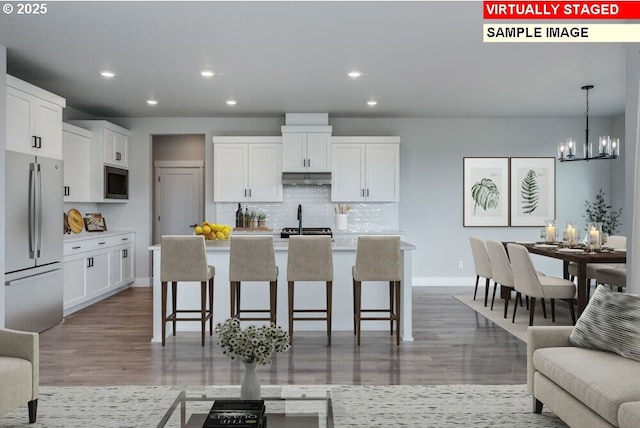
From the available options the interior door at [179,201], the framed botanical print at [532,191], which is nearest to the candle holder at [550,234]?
the framed botanical print at [532,191]

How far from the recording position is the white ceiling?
3.79m

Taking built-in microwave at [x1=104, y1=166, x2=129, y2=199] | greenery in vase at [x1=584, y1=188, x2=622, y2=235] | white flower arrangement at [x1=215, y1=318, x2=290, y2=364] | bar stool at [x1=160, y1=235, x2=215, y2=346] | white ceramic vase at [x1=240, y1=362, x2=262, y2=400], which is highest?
built-in microwave at [x1=104, y1=166, x2=129, y2=199]

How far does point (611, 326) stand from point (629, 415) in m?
0.74

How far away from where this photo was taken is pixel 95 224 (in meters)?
7.46

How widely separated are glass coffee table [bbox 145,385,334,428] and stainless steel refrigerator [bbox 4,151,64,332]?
2998mm

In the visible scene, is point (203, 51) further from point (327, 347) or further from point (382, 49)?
point (327, 347)

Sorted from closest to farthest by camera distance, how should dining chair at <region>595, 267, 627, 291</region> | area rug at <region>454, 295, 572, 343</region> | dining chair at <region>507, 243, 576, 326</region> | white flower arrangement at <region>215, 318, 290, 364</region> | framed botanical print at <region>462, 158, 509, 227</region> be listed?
white flower arrangement at <region>215, 318, 290, 364</region> < dining chair at <region>507, 243, 576, 326</region> < area rug at <region>454, 295, 572, 343</region> < dining chair at <region>595, 267, 627, 291</region> < framed botanical print at <region>462, 158, 509, 227</region>

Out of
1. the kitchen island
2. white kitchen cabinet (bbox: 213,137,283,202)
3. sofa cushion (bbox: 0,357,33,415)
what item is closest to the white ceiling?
white kitchen cabinet (bbox: 213,137,283,202)

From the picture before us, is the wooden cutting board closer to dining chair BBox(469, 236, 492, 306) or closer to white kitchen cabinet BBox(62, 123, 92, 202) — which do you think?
white kitchen cabinet BBox(62, 123, 92, 202)

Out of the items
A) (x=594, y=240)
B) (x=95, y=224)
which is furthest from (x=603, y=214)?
(x=95, y=224)

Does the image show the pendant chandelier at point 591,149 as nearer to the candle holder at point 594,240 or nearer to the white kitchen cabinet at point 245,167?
the candle holder at point 594,240

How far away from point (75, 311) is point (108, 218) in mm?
2271

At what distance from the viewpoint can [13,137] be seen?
4.62 meters

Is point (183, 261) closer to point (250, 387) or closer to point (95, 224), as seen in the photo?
point (250, 387)
